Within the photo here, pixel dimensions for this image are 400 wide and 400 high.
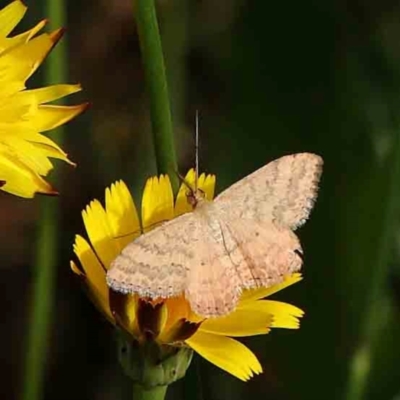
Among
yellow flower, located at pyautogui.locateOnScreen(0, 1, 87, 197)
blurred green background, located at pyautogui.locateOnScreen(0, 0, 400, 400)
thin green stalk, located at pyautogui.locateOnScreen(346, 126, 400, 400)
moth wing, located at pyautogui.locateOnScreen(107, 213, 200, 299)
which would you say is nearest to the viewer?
moth wing, located at pyautogui.locateOnScreen(107, 213, 200, 299)

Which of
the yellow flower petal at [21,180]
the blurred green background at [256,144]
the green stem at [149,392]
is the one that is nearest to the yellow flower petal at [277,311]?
the green stem at [149,392]

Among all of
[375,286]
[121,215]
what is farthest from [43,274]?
[375,286]

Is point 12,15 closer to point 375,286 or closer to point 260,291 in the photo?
point 260,291

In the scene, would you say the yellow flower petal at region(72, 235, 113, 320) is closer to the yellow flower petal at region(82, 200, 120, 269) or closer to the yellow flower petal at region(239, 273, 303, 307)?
the yellow flower petal at region(82, 200, 120, 269)

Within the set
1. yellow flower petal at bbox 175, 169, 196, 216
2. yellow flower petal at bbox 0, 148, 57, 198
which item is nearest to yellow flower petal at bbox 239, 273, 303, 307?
yellow flower petal at bbox 175, 169, 196, 216

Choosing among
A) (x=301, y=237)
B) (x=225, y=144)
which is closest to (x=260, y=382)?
(x=301, y=237)

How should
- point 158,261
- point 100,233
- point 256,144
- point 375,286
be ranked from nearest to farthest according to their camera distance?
point 158,261, point 100,233, point 375,286, point 256,144

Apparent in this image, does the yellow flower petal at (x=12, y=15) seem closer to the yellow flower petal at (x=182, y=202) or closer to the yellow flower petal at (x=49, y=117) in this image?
the yellow flower petal at (x=49, y=117)
